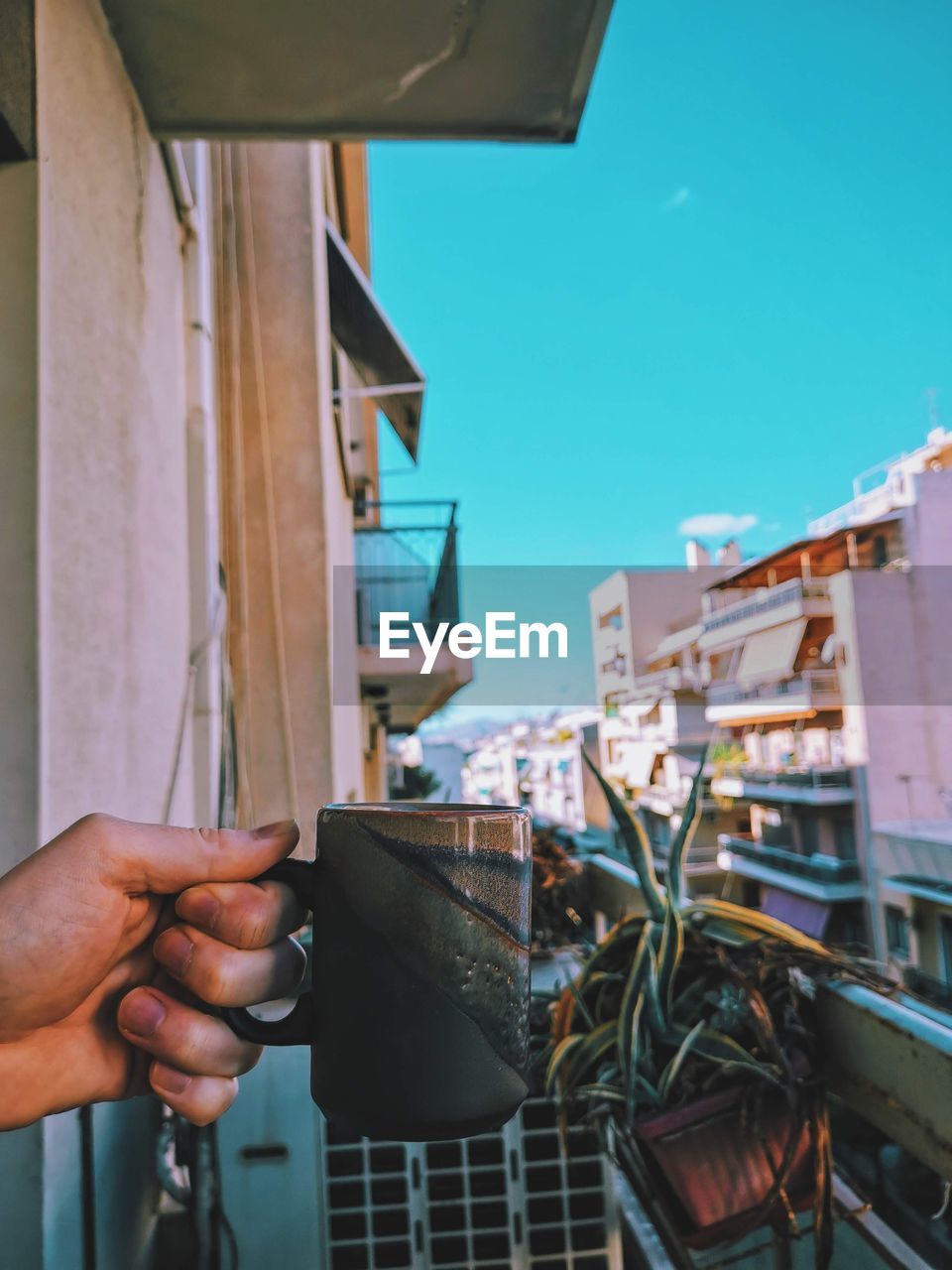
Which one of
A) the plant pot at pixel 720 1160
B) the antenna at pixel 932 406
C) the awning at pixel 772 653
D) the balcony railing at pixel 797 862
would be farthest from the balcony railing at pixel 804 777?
the plant pot at pixel 720 1160

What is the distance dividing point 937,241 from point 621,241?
7.28 metres

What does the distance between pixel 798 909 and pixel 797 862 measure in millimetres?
1219

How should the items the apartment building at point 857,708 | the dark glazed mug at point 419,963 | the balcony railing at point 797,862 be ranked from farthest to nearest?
the balcony railing at point 797,862 < the apartment building at point 857,708 < the dark glazed mug at point 419,963

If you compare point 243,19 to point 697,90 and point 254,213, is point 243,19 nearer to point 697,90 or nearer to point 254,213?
point 254,213

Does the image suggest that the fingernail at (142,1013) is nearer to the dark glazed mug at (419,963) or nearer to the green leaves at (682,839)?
the dark glazed mug at (419,963)

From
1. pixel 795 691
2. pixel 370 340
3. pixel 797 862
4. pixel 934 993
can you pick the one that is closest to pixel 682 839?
pixel 934 993

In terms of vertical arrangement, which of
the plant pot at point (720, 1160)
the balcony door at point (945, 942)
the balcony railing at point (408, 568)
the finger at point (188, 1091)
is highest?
the balcony railing at point (408, 568)

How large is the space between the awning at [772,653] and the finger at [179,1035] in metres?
15.0

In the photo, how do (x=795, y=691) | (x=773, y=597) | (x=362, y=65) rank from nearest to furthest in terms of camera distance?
(x=362, y=65) < (x=773, y=597) < (x=795, y=691)

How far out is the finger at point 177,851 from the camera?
0.52m

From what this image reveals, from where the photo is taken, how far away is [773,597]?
14086mm

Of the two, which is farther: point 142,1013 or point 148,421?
point 148,421

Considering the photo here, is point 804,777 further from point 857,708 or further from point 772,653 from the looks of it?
point 772,653

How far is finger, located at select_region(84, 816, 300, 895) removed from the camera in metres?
0.52
